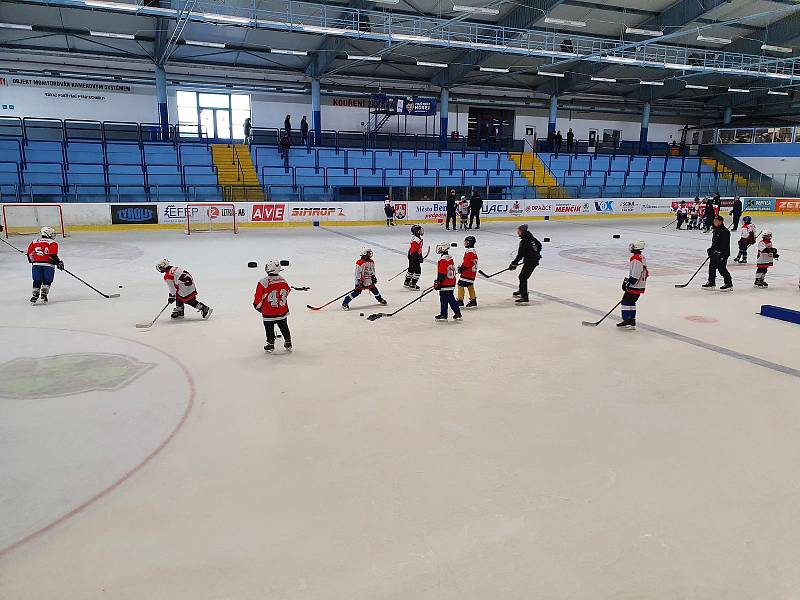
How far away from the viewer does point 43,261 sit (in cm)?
1002

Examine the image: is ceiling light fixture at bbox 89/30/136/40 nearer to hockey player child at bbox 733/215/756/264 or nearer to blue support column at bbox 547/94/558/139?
blue support column at bbox 547/94/558/139

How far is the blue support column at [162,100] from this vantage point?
29.8 metres

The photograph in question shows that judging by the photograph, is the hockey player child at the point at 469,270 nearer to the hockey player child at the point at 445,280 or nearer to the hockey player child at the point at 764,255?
the hockey player child at the point at 445,280

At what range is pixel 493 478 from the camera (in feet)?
14.6

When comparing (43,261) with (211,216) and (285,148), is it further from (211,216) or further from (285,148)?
(285,148)

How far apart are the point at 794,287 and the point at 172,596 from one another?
14.2 meters

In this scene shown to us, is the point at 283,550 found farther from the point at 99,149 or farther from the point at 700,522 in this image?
the point at 99,149

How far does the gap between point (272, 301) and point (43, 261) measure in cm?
542

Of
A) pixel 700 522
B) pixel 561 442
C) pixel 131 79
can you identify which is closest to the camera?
pixel 700 522

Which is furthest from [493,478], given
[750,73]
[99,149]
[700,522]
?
[750,73]

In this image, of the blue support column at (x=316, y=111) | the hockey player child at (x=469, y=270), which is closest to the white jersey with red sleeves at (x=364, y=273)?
the hockey player child at (x=469, y=270)

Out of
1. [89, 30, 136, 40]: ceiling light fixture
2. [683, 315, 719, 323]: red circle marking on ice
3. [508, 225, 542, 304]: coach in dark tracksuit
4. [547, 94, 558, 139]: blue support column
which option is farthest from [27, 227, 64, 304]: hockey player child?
[547, 94, 558, 139]: blue support column

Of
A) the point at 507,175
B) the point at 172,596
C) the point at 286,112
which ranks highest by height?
the point at 286,112

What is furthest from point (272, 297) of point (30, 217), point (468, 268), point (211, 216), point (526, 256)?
point (30, 217)
